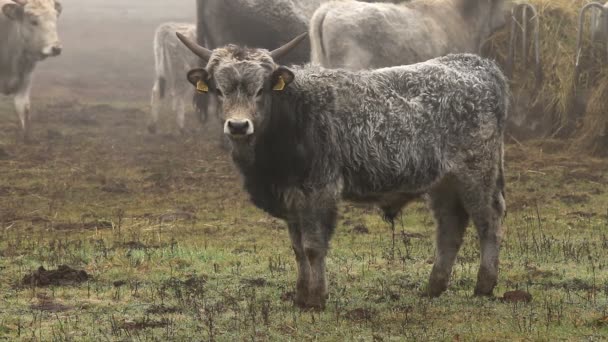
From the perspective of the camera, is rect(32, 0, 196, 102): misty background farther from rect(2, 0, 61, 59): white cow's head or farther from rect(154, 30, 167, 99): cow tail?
rect(2, 0, 61, 59): white cow's head

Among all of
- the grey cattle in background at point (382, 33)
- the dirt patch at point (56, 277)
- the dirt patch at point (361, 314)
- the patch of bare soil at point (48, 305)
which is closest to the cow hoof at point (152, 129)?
the grey cattle in background at point (382, 33)

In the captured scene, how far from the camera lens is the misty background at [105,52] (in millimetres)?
25016

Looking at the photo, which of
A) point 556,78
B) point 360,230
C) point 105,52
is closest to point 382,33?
point 556,78

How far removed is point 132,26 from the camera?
130 ft

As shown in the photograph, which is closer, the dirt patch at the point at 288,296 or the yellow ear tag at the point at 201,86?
the yellow ear tag at the point at 201,86

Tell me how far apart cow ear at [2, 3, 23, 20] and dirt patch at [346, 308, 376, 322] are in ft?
34.4

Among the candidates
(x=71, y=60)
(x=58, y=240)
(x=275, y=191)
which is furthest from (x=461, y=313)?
(x=71, y=60)

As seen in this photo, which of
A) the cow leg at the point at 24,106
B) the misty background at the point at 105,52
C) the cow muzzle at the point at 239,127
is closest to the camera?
the cow muzzle at the point at 239,127

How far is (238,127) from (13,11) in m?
10.4

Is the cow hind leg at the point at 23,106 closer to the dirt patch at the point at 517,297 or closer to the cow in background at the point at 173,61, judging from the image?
the cow in background at the point at 173,61

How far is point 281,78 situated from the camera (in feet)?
21.2

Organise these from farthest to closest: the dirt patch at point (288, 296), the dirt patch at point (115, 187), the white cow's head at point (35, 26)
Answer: the white cow's head at point (35, 26) → the dirt patch at point (115, 187) → the dirt patch at point (288, 296)

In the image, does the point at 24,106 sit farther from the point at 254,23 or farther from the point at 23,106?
the point at 254,23

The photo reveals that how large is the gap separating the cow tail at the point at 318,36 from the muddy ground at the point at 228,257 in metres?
1.78
